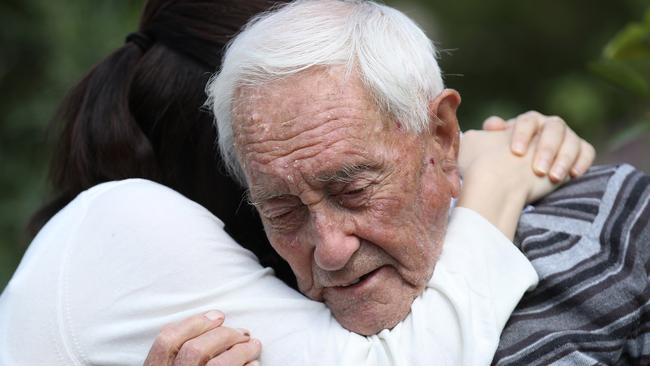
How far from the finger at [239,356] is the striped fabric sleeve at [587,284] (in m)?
0.65

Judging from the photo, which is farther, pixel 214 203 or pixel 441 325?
pixel 214 203

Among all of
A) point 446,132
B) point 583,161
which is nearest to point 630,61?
point 583,161

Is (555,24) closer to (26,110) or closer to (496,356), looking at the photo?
(26,110)

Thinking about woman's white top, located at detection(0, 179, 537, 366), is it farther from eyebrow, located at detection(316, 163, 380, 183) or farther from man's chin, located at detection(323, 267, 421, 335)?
eyebrow, located at detection(316, 163, 380, 183)

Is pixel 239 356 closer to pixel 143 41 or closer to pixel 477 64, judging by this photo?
pixel 143 41

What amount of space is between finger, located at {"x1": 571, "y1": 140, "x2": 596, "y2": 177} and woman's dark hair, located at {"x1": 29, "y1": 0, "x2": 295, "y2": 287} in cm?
94

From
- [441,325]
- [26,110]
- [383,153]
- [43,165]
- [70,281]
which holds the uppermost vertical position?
[383,153]

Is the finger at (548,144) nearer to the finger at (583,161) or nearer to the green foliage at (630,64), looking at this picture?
the finger at (583,161)

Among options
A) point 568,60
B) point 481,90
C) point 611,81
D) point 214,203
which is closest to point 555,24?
point 568,60

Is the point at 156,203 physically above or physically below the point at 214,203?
above

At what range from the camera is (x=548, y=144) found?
2859 millimetres

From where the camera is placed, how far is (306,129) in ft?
7.54

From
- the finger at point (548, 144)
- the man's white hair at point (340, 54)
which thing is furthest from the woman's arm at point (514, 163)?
the man's white hair at point (340, 54)

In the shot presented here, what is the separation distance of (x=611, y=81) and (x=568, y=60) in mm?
5380
